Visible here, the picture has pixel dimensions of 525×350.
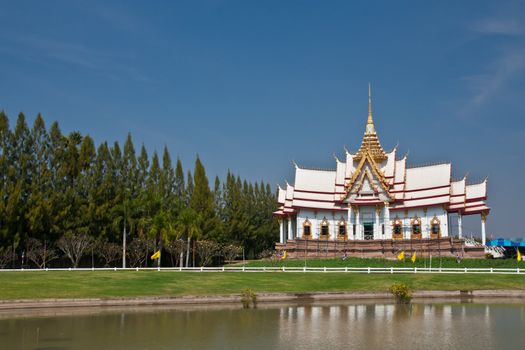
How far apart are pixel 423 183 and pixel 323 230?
493 inches

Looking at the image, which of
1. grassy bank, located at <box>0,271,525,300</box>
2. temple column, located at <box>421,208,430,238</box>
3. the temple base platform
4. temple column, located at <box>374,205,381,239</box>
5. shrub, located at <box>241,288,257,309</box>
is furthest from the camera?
temple column, located at <box>374,205,381,239</box>

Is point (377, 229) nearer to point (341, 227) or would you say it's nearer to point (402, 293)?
point (341, 227)

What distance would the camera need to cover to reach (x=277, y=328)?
87.0 feet

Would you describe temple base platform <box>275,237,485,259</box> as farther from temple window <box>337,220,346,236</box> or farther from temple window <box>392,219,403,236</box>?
temple window <box>337,220,346,236</box>

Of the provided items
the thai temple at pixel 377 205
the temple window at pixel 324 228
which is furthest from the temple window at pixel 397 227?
the temple window at pixel 324 228

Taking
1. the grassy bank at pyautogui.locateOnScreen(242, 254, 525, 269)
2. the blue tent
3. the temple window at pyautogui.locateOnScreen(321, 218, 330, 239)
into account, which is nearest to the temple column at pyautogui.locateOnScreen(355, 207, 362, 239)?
the temple window at pyautogui.locateOnScreen(321, 218, 330, 239)

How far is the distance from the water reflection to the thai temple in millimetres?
30200

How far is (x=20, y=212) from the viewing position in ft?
186

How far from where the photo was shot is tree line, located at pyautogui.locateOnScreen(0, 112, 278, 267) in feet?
189

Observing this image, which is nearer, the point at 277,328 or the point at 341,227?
the point at 277,328

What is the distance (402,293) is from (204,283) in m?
14.1

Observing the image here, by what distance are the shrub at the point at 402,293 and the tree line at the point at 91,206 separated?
2889 cm

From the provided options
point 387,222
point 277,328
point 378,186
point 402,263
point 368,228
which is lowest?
point 277,328

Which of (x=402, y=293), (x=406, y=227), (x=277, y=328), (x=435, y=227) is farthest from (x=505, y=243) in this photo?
(x=277, y=328)
